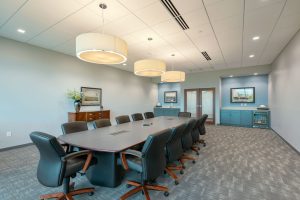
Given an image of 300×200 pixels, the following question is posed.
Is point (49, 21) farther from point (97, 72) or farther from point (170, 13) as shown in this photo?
point (97, 72)

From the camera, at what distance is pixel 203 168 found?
9.97 feet

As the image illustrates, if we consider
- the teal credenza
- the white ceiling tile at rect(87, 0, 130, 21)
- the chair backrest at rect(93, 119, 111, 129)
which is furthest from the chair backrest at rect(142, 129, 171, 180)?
the teal credenza

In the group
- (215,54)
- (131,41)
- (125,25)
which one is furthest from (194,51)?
(125,25)

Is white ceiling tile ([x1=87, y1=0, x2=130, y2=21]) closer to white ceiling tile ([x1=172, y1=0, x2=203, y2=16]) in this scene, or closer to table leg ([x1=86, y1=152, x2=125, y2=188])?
white ceiling tile ([x1=172, y1=0, x2=203, y2=16])

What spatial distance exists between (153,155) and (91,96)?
490 centimetres

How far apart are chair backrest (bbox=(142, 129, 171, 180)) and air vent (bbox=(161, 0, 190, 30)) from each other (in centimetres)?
219

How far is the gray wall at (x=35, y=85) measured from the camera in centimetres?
409

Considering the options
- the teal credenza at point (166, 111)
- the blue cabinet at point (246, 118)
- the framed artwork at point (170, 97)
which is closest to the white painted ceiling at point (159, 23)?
the blue cabinet at point (246, 118)

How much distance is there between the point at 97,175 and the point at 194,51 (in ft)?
15.0

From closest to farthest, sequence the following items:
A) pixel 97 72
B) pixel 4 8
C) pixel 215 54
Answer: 1. pixel 4 8
2. pixel 215 54
3. pixel 97 72

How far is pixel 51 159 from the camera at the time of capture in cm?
179

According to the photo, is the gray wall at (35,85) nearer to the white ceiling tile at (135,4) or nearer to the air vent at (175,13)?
the white ceiling tile at (135,4)

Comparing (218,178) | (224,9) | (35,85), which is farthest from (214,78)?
(35,85)

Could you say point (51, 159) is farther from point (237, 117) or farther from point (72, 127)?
point (237, 117)
